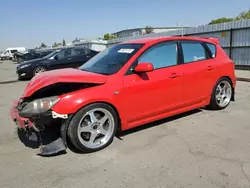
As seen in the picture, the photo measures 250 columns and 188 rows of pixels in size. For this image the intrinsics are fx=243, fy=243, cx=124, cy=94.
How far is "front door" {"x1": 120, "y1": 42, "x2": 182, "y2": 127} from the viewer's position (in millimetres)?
3832

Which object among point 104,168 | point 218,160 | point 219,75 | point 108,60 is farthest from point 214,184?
point 219,75

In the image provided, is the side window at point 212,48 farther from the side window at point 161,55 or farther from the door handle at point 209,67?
the side window at point 161,55

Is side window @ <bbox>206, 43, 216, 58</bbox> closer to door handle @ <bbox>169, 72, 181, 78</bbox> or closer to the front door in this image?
the front door

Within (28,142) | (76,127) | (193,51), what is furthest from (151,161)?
(193,51)

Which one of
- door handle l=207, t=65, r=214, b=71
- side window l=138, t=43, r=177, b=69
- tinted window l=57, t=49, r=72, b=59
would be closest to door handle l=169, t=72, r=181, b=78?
side window l=138, t=43, r=177, b=69

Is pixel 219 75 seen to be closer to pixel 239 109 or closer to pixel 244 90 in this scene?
pixel 239 109

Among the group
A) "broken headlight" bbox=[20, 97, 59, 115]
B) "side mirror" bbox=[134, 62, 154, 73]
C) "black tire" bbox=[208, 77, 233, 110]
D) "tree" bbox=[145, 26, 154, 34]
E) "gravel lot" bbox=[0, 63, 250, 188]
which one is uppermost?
"tree" bbox=[145, 26, 154, 34]

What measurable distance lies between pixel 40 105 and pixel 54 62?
396 inches

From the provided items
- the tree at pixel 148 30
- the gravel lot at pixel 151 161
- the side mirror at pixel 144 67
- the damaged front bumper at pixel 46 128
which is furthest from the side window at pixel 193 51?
the tree at pixel 148 30

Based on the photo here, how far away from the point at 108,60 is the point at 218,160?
2405 millimetres

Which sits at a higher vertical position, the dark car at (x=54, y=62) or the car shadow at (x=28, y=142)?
the dark car at (x=54, y=62)

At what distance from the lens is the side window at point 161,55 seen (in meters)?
4.11

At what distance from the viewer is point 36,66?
496 inches

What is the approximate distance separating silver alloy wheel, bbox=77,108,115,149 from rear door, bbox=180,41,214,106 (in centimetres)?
164
